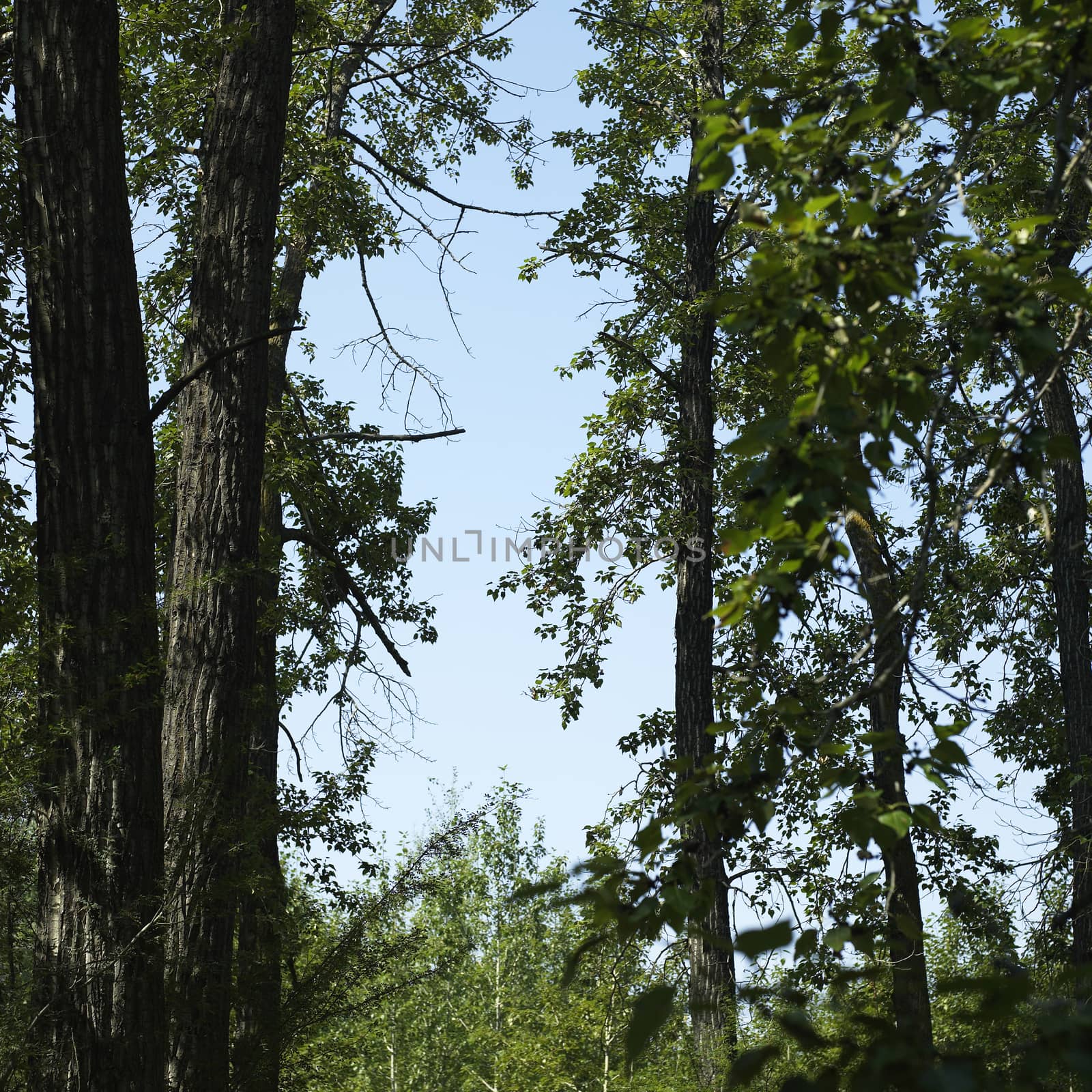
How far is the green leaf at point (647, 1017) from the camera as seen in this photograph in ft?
6.68

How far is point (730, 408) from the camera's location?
14219 millimetres

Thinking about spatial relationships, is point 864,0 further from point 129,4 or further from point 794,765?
point 129,4

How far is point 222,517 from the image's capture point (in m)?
6.13

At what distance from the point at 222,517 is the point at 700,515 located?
7.41 m

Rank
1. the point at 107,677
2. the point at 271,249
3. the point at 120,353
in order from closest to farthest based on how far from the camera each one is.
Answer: the point at 107,677 → the point at 120,353 → the point at 271,249

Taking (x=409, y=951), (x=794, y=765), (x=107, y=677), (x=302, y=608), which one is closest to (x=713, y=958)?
(x=409, y=951)

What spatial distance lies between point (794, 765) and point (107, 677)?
2.74m

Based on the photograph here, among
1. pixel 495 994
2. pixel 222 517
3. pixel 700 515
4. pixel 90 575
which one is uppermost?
pixel 700 515

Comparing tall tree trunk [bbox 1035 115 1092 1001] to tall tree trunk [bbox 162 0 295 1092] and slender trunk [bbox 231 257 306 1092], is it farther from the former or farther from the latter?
tall tree trunk [bbox 162 0 295 1092]

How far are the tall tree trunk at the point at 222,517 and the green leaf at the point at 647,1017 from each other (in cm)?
333

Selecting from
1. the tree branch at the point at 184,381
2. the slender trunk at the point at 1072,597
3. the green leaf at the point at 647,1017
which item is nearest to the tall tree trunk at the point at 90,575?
the tree branch at the point at 184,381

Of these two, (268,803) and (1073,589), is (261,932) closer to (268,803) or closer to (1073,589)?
(268,803)

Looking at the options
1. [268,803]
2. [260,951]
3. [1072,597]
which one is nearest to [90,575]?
[268,803]

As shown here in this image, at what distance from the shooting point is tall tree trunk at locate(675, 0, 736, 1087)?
10.8 m
